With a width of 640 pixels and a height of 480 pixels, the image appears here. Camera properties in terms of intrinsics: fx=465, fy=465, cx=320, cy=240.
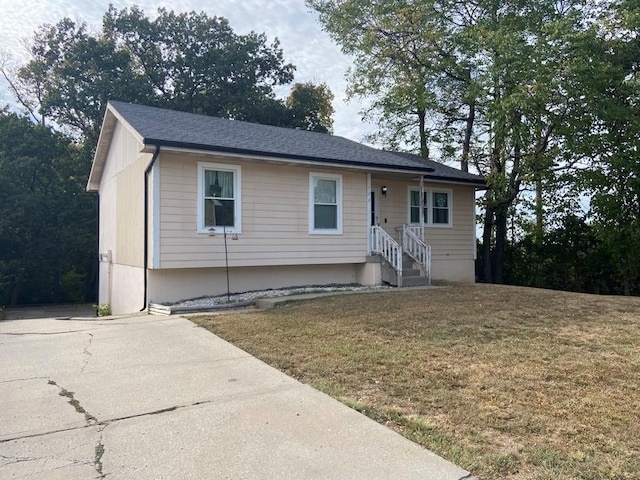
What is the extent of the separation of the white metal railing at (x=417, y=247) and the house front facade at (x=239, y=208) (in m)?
0.05

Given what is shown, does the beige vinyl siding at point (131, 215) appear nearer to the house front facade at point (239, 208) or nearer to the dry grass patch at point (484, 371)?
the house front facade at point (239, 208)

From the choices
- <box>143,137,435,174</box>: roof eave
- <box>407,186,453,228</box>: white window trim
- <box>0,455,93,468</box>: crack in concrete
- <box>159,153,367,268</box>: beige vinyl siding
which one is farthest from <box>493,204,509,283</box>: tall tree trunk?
A: <box>0,455,93,468</box>: crack in concrete

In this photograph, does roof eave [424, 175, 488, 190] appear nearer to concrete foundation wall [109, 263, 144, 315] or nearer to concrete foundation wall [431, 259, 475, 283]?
concrete foundation wall [431, 259, 475, 283]

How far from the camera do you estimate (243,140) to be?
10.8 metres

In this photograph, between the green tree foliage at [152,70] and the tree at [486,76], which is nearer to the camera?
the tree at [486,76]

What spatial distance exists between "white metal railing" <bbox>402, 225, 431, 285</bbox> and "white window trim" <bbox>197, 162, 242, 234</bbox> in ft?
16.8

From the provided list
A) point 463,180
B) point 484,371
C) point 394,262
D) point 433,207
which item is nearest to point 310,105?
point 463,180

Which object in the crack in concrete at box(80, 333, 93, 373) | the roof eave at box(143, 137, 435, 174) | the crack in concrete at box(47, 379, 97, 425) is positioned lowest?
the crack in concrete at box(47, 379, 97, 425)

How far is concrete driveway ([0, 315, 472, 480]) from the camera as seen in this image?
2932 mm

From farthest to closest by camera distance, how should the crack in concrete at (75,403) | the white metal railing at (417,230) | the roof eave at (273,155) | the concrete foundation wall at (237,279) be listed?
1. the white metal railing at (417,230)
2. the concrete foundation wall at (237,279)
3. the roof eave at (273,155)
4. the crack in concrete at (75,403)

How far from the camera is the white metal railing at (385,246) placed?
12.1m

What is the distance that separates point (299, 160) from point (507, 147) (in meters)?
7.61

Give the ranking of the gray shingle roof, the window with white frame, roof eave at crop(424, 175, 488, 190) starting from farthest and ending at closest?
the window with white frame → roof eave at crop(424, 175, 488, 190) → the gray shingle roof

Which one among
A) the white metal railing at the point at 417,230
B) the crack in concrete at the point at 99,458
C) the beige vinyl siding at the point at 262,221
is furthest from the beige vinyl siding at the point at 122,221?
the crack in concrete at the point at 99,458
